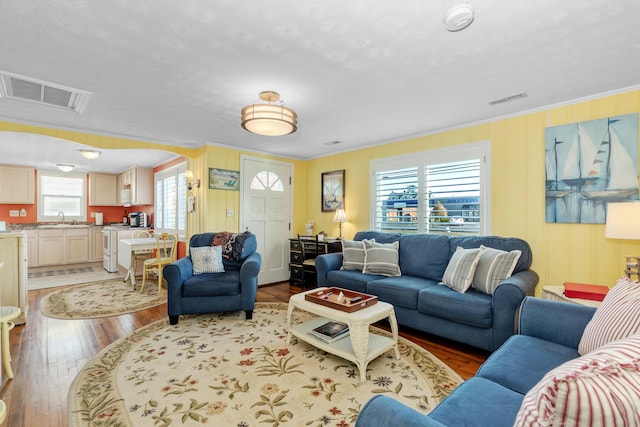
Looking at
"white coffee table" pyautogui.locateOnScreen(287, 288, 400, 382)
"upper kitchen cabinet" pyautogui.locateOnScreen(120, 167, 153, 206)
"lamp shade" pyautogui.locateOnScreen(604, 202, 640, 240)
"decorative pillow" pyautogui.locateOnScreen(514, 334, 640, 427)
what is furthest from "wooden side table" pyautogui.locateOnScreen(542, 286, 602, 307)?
"upper kitchen cabinet" pyautogui.locateOnScreen(120, 167, 153, 206)

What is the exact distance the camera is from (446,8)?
5.31 feet

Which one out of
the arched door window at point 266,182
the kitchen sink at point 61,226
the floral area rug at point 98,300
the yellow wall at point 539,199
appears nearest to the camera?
the yellow wall at point 539,199

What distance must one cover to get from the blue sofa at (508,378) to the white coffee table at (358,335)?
0.86 meters

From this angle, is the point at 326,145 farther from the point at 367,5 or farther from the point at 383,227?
the point at 367,5

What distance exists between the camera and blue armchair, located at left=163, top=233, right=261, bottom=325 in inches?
127

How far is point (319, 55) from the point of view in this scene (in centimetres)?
209

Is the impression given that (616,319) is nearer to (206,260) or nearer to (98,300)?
(206,260)

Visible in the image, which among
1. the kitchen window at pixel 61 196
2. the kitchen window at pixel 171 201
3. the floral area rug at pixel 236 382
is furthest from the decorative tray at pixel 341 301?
the kitchen window at pixel 61 196

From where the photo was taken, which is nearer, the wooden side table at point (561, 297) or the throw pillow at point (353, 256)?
the wooden side table at point (561, 297)

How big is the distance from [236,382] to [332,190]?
352 cm

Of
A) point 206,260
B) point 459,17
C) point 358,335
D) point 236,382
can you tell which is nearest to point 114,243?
point 206,260

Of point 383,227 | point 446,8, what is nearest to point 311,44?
point 446,8

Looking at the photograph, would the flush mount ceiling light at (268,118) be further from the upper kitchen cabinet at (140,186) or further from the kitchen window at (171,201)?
the upper kitchen cabinet at (140,186)

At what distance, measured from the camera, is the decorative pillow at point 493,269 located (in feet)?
8.80
